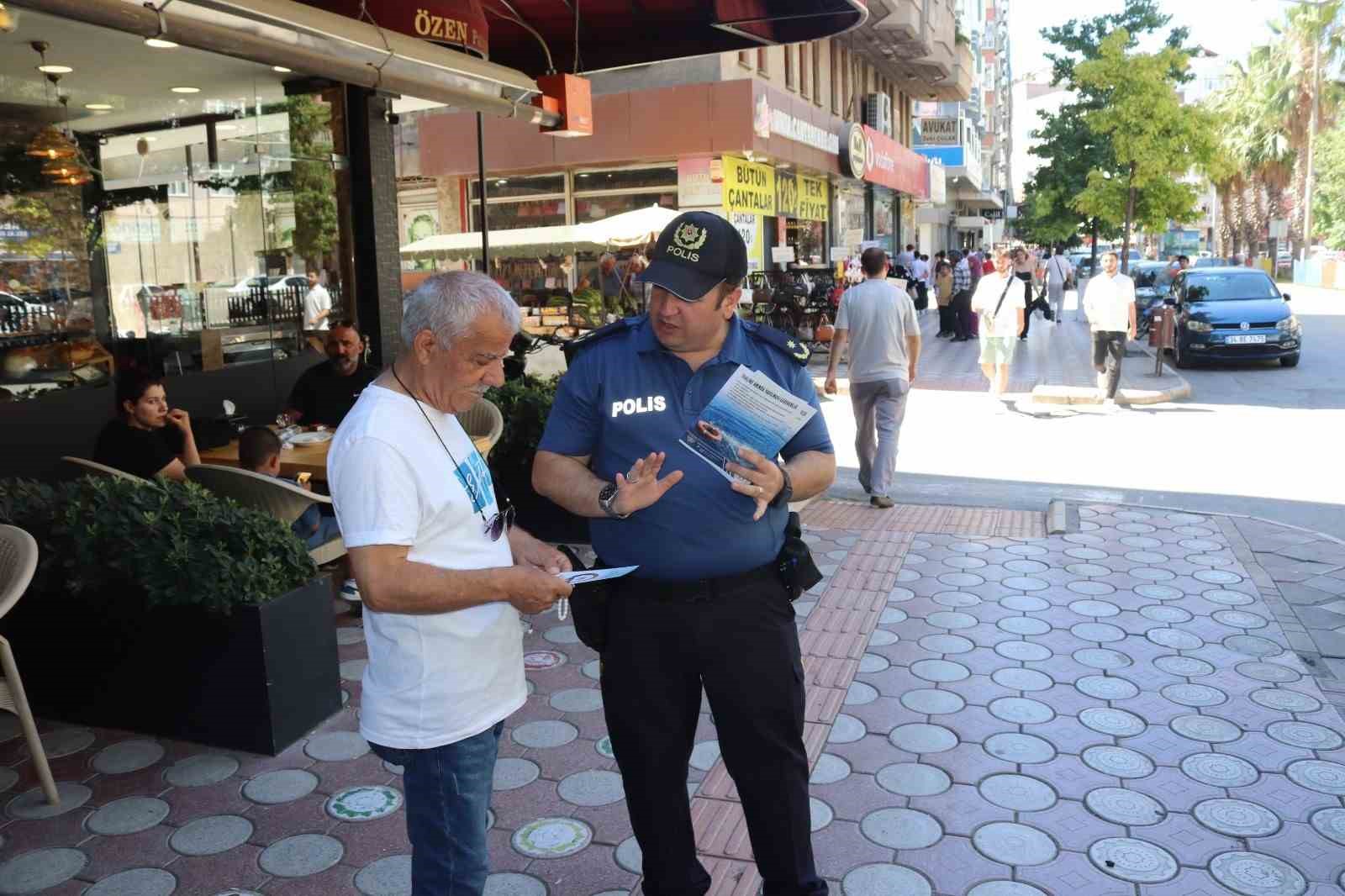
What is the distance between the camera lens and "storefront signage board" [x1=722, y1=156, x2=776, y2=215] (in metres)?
21.8

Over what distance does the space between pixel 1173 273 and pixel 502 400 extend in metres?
21.6

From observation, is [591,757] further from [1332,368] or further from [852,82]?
[852,82]

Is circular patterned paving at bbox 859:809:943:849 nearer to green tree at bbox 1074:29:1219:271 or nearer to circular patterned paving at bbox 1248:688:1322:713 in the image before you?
circular patterned paving at bbox 1248:688:1322:713

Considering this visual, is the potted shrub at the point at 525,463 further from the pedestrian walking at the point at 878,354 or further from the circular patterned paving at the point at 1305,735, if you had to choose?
the circular patterned paving at the point at 1305,735

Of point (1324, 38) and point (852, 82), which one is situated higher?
point (1324, 38)

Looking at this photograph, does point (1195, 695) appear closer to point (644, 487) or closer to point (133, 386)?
point (644, 487)

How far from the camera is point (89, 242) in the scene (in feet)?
27.6

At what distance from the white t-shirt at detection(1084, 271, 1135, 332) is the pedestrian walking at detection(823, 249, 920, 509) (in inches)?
231

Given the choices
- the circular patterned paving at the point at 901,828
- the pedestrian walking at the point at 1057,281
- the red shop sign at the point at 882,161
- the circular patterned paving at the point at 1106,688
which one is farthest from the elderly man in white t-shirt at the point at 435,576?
the red shop sign at the point at 882,161

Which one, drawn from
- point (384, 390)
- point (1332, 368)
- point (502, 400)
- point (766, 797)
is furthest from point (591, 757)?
point (1332, 368)

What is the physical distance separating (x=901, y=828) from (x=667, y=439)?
178cm

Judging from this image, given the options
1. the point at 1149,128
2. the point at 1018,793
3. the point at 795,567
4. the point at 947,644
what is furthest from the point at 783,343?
the point at 1149,128

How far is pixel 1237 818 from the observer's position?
366cm

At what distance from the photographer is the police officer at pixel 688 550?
8.90ft
